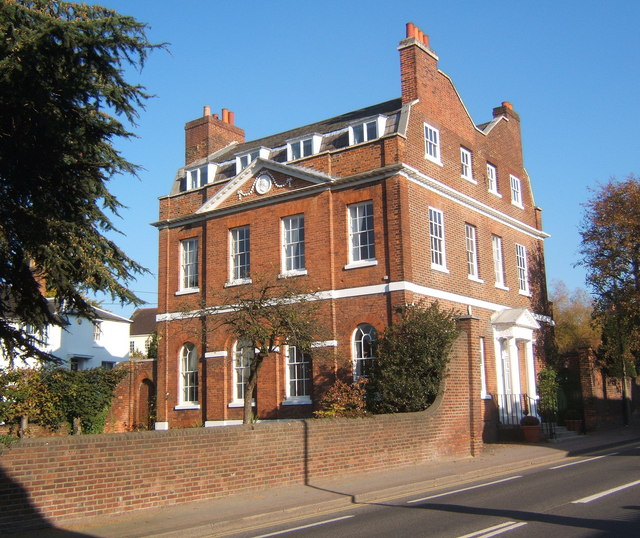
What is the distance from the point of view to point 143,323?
66.8 meters

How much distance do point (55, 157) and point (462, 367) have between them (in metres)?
12.6

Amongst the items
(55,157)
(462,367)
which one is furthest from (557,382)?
(55,157)

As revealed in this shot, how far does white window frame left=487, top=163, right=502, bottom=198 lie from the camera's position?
2889cm

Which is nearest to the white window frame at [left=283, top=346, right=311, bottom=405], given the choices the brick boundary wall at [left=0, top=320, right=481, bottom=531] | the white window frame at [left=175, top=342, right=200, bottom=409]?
the white window frame at [left=175, top=342, right=200, bottom=409]

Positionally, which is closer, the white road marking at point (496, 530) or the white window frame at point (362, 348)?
the white road marking at point (496, 530)

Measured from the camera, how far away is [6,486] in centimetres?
1048

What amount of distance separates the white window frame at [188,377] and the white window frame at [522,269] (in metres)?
14.0

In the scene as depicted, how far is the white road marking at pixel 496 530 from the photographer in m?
9.19

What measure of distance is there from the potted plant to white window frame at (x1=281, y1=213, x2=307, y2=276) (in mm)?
9461

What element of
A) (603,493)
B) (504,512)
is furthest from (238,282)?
(504,512)

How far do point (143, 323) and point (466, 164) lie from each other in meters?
46.3

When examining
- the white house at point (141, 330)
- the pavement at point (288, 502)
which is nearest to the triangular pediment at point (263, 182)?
the pavement at point (288, 502)

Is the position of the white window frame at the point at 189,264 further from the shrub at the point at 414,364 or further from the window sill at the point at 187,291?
the shrub at the point at 414,364

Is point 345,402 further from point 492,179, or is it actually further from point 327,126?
point 492,179
